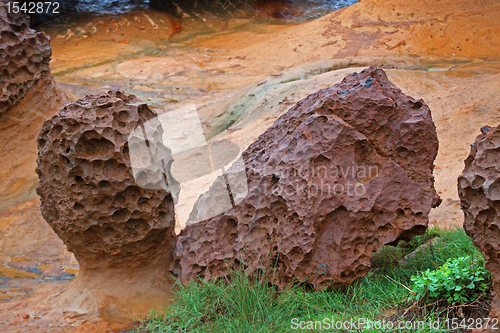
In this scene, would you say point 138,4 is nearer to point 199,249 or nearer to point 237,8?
point 237,8

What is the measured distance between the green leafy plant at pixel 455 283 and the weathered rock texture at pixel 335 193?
41 centimetres

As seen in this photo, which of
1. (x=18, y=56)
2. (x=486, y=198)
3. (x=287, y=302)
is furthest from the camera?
(x=18, y=56)

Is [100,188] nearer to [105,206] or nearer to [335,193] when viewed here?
[105,206]

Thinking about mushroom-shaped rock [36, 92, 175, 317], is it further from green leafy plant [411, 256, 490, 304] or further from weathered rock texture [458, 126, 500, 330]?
weathered rock texture [458, 126, 500, 330]

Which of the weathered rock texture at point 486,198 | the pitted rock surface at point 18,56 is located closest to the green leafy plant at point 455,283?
the weathered rock texture at point 486,198

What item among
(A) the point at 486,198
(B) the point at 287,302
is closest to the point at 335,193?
(B) the point at 287,302

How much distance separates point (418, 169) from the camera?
2.78m

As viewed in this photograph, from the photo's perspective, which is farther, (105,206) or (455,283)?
(105,206)

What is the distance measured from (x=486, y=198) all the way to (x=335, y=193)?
2.61 feet

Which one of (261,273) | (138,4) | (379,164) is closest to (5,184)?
(261,273)

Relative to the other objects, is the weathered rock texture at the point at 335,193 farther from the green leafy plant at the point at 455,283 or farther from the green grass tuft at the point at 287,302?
the green leafy plant at the point at 455,283

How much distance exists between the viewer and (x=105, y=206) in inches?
113

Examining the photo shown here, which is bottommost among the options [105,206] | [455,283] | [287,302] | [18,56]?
[287,302]

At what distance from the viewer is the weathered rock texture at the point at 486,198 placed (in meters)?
1.99
